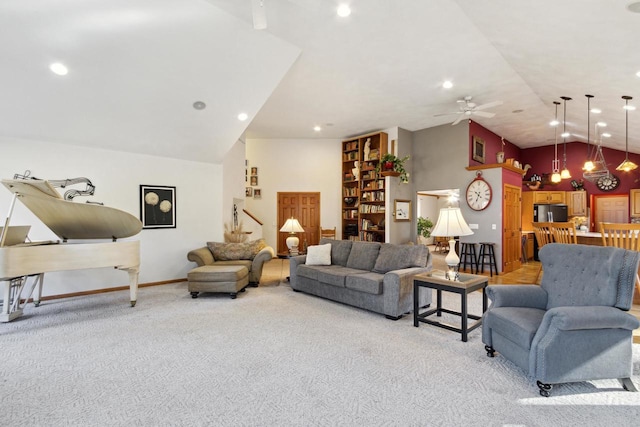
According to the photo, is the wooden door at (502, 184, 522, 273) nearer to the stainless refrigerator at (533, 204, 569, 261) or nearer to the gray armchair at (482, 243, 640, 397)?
the stainless refrigerator at (533, 204, 569, 261)

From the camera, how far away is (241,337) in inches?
125

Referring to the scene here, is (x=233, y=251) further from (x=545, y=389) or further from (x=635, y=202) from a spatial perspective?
(x=635, y=202)

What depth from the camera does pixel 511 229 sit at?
7078 millimetres

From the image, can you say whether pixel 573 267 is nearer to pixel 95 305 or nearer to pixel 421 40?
pixel 421 40

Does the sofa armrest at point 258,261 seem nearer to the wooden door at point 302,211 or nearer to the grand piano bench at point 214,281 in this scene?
the grand piano bench at point 214,281

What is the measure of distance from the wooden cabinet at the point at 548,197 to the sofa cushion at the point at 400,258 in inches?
286

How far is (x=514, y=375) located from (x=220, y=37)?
4.53 metres

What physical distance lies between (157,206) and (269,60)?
127 inches

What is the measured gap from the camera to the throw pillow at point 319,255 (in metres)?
4.99

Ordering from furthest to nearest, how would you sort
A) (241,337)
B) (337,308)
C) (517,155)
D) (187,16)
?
1. (517,155)
2. (337,308)
3. (187,16)
4. (241,337)

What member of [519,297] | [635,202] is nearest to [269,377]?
[519,297]

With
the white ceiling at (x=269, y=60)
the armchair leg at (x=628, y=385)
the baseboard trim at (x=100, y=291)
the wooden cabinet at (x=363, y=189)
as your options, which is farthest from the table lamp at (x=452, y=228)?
the baseboard trim at (x=100, y=291)

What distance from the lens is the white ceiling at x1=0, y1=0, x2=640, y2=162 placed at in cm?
319

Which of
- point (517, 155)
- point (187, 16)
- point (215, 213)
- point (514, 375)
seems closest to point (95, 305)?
point (215, 213)
